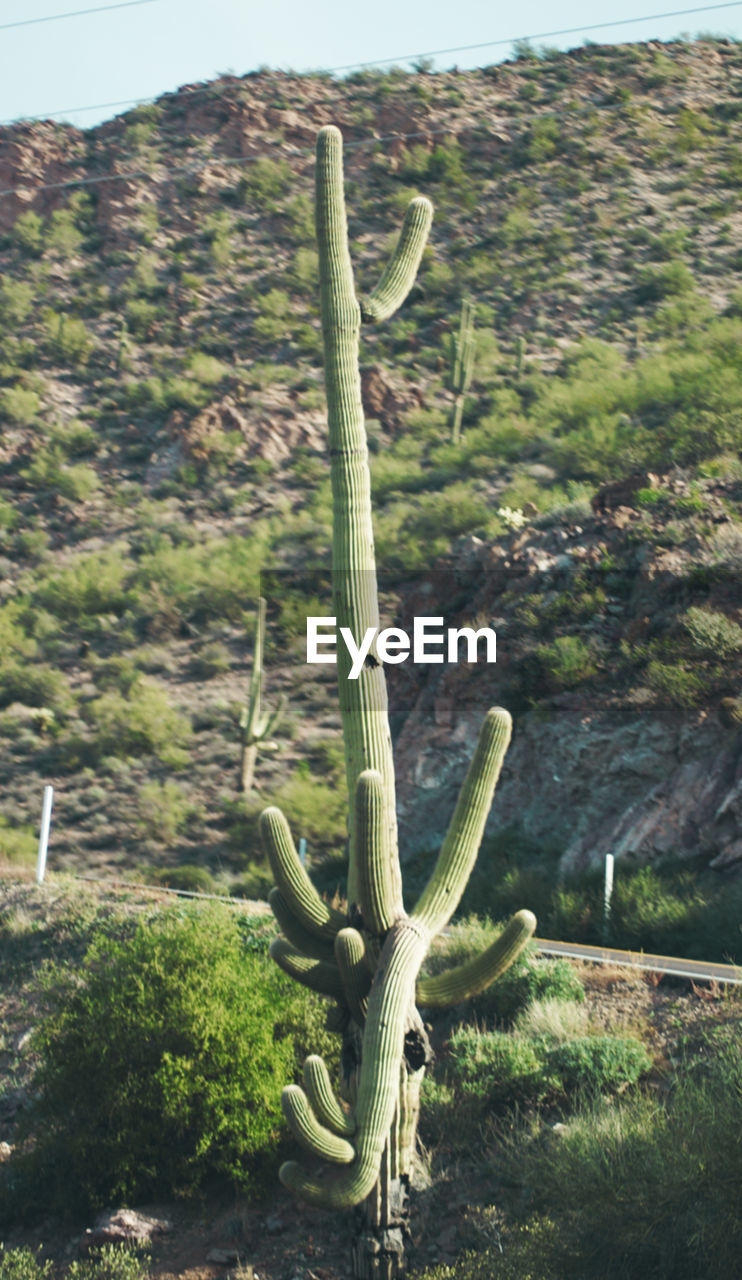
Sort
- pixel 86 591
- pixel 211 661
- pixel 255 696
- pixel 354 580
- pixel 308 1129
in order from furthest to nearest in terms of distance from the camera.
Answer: pixel 86 591 → pixel 211 661 → pixel 255 696 → pixel 354 580 → pixel 308 1129

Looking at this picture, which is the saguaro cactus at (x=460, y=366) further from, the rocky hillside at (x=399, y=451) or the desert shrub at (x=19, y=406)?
the desert shrub at (x=19, y=406)

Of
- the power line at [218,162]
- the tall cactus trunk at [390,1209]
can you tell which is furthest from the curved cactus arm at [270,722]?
the power line at [218,162]

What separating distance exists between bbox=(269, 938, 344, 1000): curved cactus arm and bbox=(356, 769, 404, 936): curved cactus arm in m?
0.40

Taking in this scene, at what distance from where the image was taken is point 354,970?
6992 mm

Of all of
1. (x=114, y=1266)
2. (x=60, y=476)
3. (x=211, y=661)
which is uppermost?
(x=60, y=476)

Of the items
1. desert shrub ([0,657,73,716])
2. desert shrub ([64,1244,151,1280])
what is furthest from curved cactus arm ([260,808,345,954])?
desert shrub ([0,657,73,716])

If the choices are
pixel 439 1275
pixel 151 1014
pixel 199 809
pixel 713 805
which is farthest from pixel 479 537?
pixel 439 1275

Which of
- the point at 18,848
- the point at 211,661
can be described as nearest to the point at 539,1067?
the point at 18,848

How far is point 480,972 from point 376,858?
1037 mm

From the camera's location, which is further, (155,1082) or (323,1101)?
(155,1082)

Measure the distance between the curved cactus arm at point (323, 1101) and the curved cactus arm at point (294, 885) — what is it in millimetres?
1077

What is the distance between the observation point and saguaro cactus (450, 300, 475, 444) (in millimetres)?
34906

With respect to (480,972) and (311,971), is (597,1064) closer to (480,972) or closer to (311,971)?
(480,972)

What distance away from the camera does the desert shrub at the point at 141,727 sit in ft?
85.7
